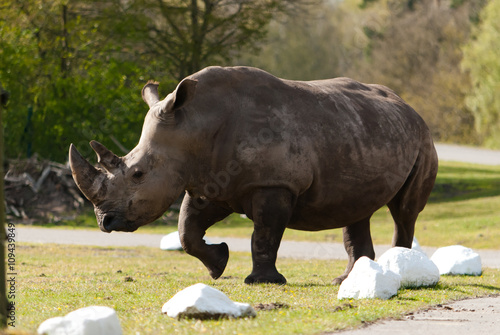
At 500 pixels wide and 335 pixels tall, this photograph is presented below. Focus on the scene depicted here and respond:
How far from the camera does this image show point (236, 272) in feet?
42.8

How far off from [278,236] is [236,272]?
3317mm

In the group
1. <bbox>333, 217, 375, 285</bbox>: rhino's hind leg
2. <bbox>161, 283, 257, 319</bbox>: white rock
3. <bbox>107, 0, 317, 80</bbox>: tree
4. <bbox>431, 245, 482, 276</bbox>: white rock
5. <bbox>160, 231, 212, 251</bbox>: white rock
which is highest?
<bbox>107, 0, 317, 80</bbox>: tree

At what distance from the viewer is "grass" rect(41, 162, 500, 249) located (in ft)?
66.3

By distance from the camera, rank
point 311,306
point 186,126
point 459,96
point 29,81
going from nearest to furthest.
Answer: point 311,306 < point 186,126 < point 29,81 < point 459,96

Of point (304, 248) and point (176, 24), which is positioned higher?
point (176, 24)

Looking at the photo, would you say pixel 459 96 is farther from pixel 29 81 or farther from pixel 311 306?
pixel 311 306

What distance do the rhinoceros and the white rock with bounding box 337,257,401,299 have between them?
113 cm

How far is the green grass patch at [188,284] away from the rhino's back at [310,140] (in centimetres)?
113

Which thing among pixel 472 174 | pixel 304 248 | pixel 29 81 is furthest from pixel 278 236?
pixel 472 174

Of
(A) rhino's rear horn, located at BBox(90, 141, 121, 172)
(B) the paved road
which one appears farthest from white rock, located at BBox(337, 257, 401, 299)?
(B) the paved road

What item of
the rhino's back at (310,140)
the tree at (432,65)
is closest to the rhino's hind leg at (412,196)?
the rhino's back at (310,140)

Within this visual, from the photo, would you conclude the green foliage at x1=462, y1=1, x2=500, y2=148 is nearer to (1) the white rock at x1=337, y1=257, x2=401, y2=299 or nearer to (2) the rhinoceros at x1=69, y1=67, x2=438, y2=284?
(2) the rhinoceros at x1=69, y1=67, x2=438, y2=284

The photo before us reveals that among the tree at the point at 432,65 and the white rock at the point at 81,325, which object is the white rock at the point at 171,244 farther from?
the tree at the point at 432,65

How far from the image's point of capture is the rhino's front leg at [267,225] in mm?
9727
